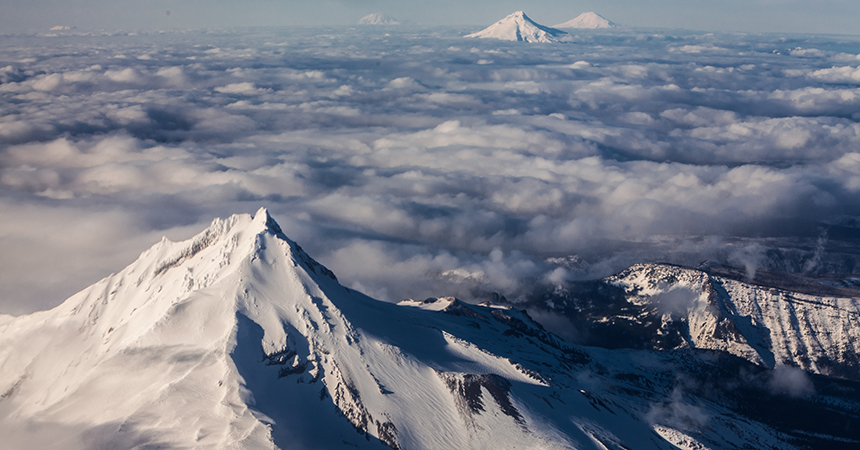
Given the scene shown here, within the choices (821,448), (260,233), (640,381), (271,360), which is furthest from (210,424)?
(821,448)

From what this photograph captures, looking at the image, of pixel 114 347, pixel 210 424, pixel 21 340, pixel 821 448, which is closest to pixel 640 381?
pixel 821 448

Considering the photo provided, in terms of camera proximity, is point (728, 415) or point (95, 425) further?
point (728, 415)

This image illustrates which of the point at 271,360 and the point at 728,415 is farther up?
the point at 271,360

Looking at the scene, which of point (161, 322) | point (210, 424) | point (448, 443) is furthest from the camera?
point (161, 322)

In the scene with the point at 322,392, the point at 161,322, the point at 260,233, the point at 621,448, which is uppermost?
the point at 260,233

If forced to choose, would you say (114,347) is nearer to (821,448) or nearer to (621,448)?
(621,448)

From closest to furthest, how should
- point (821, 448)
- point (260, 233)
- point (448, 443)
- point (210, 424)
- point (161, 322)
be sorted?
point (210, 424) < point (448, 443) < point (161, 322) < point (260, 233) < point (821, 448)
